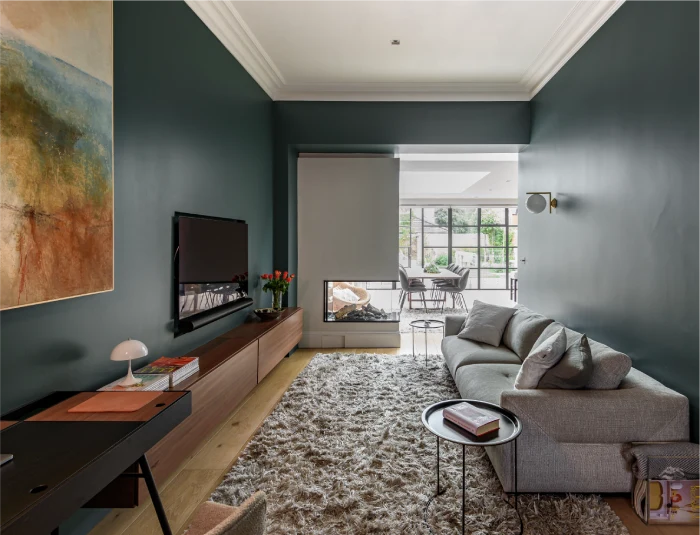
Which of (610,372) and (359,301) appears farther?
(359,301)

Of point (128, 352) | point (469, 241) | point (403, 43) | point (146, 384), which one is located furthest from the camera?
point (469, 241)

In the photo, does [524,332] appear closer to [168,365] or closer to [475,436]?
[475,436]

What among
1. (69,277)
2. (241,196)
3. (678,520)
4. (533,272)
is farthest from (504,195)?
(69,277)

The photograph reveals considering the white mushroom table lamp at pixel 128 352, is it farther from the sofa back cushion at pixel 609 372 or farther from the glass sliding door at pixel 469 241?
the glass sliding door at pixel 469 241

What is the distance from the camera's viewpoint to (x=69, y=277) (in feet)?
5.45

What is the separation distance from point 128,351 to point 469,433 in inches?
60.4

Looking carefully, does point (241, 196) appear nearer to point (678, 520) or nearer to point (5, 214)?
point (5, 214)

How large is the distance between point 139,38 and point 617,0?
122 inches

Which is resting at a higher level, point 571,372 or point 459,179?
point 459,179

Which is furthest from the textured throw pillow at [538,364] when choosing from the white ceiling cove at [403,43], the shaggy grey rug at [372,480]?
the white ceiling cove at [403,43]

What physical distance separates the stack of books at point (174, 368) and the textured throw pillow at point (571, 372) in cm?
193

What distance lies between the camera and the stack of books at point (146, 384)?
1.79 metres

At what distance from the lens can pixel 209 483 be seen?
2.18 metres

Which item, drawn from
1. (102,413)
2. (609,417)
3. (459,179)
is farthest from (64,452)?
(459,179)
